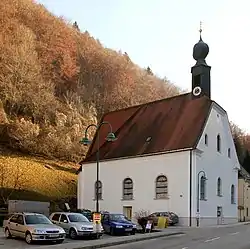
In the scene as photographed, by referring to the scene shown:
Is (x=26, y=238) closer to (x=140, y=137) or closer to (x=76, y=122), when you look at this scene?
(x=140, y=137)

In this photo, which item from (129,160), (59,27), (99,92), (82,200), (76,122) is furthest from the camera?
(99,92)

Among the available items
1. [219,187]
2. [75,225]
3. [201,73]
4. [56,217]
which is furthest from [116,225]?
[201,73]

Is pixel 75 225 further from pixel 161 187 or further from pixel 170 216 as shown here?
pixel 161 187

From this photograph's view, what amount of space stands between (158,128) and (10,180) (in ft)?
58.9

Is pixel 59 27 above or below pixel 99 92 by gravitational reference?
above

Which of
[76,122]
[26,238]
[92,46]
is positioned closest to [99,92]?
[92,46]

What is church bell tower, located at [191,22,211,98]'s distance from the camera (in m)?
52.6

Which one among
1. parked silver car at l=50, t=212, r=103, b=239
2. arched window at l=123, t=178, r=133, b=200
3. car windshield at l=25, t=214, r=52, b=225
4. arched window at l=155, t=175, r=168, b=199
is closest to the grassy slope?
arched window at l=123, t=178, r=133, b=200

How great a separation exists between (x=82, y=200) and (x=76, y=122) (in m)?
19.7

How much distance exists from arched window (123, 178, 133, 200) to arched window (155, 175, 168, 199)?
3596 mm

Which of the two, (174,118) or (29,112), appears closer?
(174,118)

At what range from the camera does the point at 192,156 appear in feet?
151

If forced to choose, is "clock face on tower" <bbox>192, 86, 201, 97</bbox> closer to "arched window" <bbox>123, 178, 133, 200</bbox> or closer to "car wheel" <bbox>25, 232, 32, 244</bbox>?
"arched window" <bbox>123, 178, 133, 200</bbox>

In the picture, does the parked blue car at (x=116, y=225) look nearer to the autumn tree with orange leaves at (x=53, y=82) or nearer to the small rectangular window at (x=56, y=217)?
the small rectangular window at (x=56, y=217)
